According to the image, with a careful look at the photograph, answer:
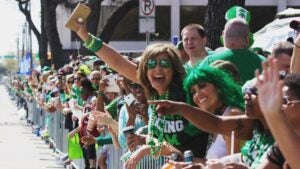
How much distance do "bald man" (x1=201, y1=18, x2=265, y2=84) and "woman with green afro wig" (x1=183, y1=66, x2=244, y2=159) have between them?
1071 mm

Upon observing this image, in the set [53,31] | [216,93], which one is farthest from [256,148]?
[53,31]

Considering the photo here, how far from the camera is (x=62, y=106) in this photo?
14805mm

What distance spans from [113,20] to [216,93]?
2275 centimetres

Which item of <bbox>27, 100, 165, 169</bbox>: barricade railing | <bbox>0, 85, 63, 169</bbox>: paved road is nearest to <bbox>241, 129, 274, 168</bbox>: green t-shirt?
<bbox>27, 100, 165, 169</bbox>: barricade railing

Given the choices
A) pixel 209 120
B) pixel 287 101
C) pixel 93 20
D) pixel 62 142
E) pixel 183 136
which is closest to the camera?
pixel 287 101

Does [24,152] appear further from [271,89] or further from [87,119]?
[271,89]

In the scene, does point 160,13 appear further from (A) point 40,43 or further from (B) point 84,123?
(B) point 84,123

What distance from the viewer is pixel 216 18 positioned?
363 inches

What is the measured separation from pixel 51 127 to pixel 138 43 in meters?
33.2

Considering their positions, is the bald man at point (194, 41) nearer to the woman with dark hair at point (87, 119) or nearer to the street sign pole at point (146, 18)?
the woman with dark hair at point (87, 119)

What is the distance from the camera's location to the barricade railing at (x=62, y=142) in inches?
229

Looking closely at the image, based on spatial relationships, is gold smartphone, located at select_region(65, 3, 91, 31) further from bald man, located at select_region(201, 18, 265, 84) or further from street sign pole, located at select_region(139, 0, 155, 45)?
street sign pole, located at select_region(139, 0, 155, 45)

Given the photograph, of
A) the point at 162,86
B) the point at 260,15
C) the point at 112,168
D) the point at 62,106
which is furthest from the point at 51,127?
the point at 260,15

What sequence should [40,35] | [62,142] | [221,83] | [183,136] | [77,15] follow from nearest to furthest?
[221,83] < [183,136] < [77,15] < [62,142] < [40,35]
